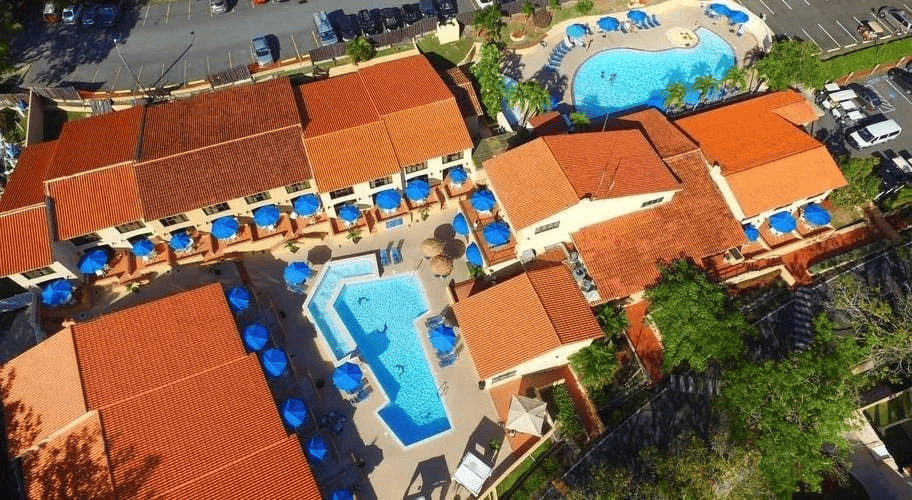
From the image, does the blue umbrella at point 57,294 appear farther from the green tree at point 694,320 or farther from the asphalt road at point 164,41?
the green tree at point 694,320

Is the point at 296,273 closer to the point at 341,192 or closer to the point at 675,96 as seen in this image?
the point at 341,192

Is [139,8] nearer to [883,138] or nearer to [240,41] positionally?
[240,41]

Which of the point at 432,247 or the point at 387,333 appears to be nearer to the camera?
the point at 387,333

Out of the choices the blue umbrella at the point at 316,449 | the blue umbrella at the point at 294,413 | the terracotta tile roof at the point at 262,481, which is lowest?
the blue umbrella at the point at 316,449

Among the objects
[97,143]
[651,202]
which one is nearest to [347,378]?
[651,202]

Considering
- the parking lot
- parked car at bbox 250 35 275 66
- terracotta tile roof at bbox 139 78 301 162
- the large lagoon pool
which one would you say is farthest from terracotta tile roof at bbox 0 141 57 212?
the parking lot

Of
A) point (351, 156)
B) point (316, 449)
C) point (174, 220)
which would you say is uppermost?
point (351, 156)

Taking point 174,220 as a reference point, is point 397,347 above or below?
below

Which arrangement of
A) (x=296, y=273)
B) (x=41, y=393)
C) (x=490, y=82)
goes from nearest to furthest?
(x=41, y=393)
(x=296, y=273)
(x=490, y=82)

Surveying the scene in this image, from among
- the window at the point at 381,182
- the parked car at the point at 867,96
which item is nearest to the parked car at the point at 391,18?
the window at the point at 381,182
